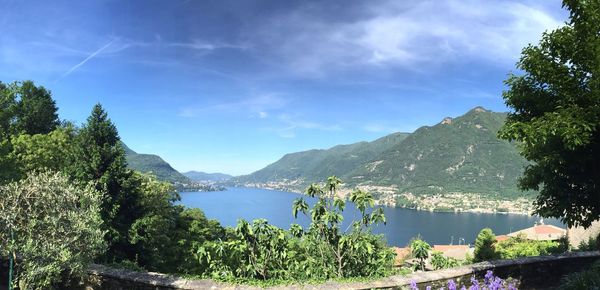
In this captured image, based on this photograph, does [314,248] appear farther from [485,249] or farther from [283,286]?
[485,249]

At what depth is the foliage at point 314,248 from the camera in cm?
711

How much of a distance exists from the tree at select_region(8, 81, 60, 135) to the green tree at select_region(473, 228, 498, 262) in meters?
32.4

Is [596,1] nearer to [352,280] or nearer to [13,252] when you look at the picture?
[352,280]

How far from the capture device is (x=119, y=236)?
16141 mm

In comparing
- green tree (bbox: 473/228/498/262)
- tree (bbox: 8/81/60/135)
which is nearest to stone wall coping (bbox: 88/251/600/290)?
green tree (bbox: 473/228/498/262)

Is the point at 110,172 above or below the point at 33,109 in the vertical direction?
below

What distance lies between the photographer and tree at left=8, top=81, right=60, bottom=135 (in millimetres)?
30188

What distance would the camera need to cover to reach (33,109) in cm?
3083

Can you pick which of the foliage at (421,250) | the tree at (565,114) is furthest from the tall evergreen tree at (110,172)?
the tree at (565,114)

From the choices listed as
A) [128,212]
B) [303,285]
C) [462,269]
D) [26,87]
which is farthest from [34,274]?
[26,87]

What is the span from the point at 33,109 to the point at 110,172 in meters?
19.2

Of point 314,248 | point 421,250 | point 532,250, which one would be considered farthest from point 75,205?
point 532,250

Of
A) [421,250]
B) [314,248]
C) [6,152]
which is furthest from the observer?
[6,152]

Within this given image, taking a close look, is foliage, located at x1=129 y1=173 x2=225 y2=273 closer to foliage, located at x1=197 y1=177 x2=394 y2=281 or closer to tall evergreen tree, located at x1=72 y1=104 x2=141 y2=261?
tall evergreen tree, located at x1=72 y1=104 x2=141 y2=261
